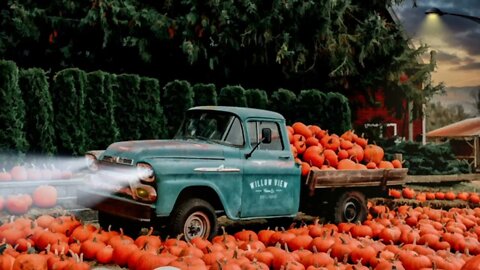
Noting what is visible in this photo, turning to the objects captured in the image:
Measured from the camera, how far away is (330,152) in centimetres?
908

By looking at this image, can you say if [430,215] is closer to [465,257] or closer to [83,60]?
[465,257]

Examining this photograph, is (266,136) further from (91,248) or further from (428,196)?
(428,196)

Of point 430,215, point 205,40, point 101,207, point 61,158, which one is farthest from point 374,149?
point 205,40

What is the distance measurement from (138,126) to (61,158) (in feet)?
5.65

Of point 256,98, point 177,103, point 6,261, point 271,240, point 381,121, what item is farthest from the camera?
point 381,121

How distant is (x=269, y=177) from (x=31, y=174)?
14.9 ft

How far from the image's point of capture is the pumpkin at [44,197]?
30.7 ft

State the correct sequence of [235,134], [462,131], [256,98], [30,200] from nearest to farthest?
1. [235,134]
2. [30,200]
3. [256,98]
4. [462,131]

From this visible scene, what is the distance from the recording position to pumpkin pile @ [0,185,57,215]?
9.04 m

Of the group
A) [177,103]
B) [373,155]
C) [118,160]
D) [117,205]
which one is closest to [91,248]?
[117,205]

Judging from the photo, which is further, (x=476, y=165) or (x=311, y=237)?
(x=476, y=165)

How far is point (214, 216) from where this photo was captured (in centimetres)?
696

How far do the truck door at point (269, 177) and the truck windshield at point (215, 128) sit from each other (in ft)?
0.51

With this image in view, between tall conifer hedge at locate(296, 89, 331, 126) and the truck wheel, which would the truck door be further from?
tall conifer hedge at locate(296, 89, 331, 126)
